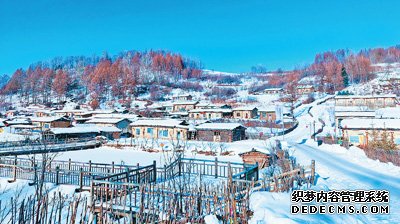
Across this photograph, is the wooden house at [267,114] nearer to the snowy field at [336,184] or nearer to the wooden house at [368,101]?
the wooden house at [368,101]

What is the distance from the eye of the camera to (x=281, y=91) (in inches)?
3671

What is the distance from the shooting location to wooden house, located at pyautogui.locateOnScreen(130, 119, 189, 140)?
42000mm

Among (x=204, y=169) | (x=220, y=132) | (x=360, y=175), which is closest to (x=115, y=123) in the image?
(x=220, y=132)

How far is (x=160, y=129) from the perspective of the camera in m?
43.7

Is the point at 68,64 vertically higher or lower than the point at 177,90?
higher

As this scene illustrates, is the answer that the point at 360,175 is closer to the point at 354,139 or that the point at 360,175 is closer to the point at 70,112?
the point at 354,139

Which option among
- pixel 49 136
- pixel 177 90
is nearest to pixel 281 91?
pixel 177 90

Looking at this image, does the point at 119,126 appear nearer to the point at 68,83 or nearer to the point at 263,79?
the point at 68,83

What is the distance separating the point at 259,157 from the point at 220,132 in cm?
A: 2243

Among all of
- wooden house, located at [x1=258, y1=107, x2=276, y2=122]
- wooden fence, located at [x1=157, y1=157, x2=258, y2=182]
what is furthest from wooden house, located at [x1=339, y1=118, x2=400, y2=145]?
wooden house, located at [x1=258, y1=107, x2=276, y2=122]

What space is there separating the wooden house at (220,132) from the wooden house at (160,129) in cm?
229

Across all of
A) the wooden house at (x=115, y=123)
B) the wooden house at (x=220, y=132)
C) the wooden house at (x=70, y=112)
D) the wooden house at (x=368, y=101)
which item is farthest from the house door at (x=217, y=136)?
the wooden house at (x=70, y=112)

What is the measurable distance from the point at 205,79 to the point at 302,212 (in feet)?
398

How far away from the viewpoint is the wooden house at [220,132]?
38.8m
